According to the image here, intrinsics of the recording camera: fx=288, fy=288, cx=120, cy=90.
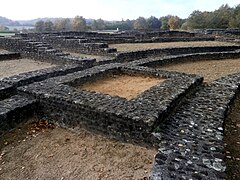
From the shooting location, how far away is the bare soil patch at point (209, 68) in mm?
9766

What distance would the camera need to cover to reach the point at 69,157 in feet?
16.6

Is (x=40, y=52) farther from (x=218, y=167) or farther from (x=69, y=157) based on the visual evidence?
(x=218, y=167)

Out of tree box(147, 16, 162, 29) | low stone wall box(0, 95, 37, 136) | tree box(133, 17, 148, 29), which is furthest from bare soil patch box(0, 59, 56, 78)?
tree box(133, 17, 148, 29)

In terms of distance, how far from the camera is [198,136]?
475cm

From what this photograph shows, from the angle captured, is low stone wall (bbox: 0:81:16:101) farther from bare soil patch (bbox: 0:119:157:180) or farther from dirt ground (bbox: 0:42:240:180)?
bare soil patch (bbox: 0:119:157:180)

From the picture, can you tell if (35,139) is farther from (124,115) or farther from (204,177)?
(204,177)

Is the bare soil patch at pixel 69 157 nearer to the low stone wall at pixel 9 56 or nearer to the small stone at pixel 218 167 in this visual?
the small stone at pixel 218 167

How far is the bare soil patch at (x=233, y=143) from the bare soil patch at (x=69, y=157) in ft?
3.99

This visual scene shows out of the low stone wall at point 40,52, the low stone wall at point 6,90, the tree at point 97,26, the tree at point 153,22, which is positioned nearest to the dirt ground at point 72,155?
the low stone wall at point 6,90

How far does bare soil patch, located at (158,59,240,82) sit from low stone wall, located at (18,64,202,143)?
2.47 m

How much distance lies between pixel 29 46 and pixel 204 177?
11.6 m

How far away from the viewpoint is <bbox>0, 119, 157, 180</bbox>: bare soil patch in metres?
4.61

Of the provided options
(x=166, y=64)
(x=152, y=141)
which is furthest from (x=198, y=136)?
(x=166, y=64)

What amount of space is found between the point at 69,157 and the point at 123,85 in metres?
3.23
